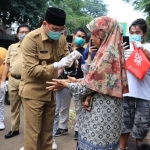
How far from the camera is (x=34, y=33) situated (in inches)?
107

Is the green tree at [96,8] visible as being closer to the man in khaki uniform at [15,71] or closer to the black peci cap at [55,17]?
the man in khaki uniform at [15,71]

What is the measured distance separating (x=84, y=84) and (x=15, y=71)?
209cm

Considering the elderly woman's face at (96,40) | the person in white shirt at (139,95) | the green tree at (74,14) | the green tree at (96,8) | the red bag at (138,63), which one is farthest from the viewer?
the green tree at (96,8)

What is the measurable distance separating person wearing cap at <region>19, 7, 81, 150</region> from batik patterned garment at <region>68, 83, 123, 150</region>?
46 cm

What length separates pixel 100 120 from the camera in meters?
2.17

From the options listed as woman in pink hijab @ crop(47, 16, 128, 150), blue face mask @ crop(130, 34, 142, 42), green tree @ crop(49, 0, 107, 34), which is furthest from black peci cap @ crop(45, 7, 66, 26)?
green tree @ crop(49, 0, 107, 34)

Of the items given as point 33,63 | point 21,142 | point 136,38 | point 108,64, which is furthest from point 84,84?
point 21,142

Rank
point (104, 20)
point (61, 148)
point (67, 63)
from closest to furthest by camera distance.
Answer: point (104, 20) → point (67, 63) → point (61, 148)

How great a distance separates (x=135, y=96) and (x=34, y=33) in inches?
58.3

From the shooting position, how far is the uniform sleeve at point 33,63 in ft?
8.46

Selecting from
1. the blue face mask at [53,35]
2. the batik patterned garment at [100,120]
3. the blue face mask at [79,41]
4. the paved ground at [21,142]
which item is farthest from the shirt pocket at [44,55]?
the paved ground at [21,142]

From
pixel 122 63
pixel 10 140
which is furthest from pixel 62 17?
pixel 10 140

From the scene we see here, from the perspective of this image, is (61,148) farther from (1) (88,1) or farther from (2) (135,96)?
(1) (88,1)

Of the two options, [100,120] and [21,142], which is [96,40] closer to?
[100,120]
